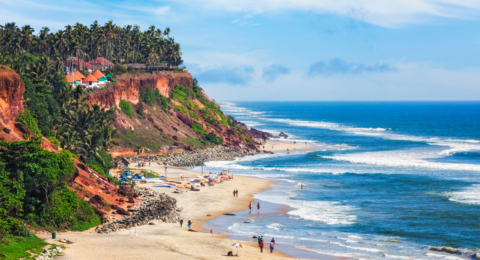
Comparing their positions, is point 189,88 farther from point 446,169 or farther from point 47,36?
point 446,169

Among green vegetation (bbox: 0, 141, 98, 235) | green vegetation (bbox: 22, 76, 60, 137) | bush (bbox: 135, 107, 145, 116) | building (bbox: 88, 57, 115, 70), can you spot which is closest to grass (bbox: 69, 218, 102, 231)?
green vegetation (bbox: 0, 141, 98, 235)

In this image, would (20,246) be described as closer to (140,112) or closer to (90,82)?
(90,82)

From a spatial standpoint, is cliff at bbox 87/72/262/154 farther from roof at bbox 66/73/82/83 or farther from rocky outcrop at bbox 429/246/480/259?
rocky outcrop at bbox 429/246/480/259

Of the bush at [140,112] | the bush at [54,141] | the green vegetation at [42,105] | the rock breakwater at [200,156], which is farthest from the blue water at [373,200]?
the green vegetation at [42,105]

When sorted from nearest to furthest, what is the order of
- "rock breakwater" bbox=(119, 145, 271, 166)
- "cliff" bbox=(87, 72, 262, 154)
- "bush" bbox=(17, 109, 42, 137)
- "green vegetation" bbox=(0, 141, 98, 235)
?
"green vegetation" bbox=(0, 141, 98, 235) < "bush" bbox=(17, 109, 42, 137) < "rock breakwater" bbox=(119, 145, 271, 166) < "cliff" bbox=(87, 72, 262, 154)

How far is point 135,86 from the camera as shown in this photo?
308 ft

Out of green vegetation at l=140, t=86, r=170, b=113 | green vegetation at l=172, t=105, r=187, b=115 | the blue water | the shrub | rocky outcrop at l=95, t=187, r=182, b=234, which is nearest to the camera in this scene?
the blue water

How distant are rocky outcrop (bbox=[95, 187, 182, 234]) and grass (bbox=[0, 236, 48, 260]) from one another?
680 centimetres

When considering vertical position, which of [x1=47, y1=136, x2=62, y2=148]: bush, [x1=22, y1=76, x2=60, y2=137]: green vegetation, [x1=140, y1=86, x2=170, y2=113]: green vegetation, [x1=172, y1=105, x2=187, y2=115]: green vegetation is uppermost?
[x1=140, y1=86, x2=170, y2=113]: green vegetation

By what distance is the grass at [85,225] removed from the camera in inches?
1363

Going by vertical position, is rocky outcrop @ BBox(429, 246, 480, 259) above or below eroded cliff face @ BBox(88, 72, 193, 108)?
below

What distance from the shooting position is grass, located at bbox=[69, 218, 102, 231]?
34.6 m

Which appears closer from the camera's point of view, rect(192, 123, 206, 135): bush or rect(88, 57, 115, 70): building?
rect(192, 123, 206, 135): bush

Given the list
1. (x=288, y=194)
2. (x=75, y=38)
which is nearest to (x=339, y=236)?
(x=288, y=194)
